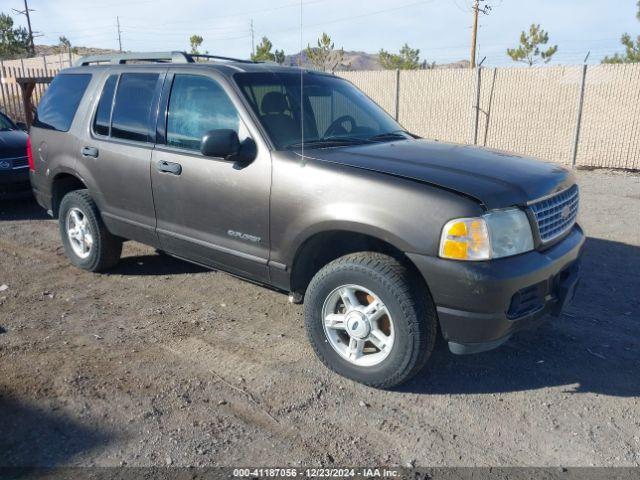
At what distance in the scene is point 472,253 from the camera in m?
2.91

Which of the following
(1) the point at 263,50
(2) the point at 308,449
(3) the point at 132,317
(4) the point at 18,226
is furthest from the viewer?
(1) the point at 263,50

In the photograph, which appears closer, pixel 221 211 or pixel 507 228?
pixel 507 228

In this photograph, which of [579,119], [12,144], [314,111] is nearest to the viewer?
[314,111]

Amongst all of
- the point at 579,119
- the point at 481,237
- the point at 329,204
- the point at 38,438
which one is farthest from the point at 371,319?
the point at 579,119

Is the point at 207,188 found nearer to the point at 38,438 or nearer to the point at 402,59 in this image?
the point at 38,438

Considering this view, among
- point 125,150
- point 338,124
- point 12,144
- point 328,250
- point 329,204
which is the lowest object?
point 328,250

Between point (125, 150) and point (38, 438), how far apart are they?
2468mm

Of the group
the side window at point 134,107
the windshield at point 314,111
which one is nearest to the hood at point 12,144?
the side window at point 134,107

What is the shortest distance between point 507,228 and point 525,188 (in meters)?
0.36

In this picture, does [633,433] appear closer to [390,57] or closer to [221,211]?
[221,211]

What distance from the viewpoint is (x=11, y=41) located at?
50594mm

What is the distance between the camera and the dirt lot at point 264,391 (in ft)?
9.23

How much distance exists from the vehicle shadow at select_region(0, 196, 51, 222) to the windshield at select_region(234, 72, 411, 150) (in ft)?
16.8

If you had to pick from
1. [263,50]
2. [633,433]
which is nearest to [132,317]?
[633,433]
